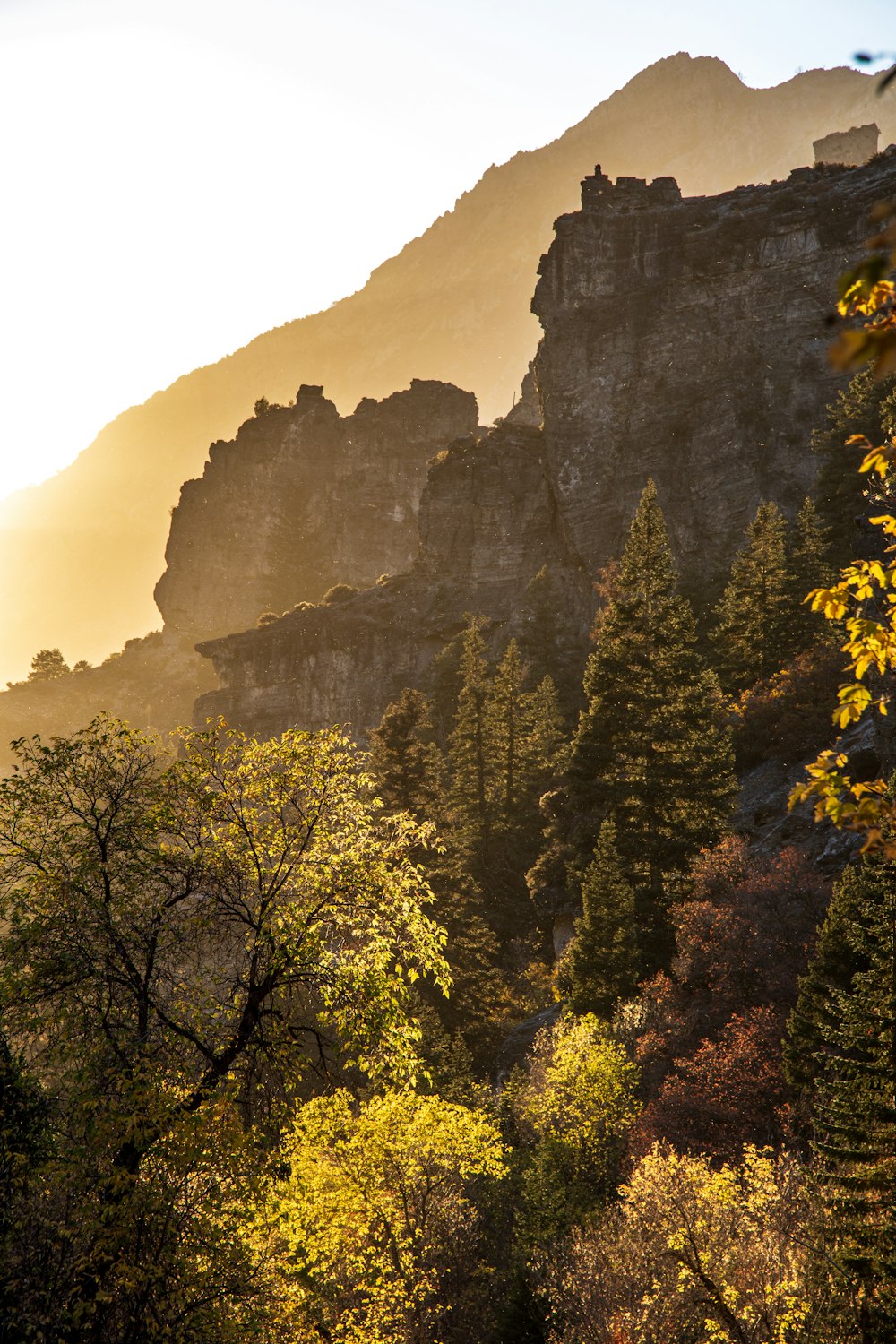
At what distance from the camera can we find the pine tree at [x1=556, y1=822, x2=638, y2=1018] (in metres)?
30.2

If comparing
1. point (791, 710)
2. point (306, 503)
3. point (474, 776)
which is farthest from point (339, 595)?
point (791, 710)

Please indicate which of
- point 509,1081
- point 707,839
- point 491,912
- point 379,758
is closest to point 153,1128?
point 509,1081

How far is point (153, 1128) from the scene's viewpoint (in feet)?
30.8

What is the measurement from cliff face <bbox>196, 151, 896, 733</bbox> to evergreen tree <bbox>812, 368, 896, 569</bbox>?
1303 centimetres

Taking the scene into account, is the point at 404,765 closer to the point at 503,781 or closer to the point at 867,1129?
the point at 503,781

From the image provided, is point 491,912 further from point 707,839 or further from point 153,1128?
point 153,1128

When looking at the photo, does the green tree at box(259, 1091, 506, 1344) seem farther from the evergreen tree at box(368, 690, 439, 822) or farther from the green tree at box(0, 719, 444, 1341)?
the evergreen tree at box(368, 690, 439, 822)

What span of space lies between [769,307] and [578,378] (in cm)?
1666

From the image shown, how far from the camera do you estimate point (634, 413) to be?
7806cm

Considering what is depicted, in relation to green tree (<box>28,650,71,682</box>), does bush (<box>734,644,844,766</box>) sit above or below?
below

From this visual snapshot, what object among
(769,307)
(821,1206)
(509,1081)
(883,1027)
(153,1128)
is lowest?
(509,1081)

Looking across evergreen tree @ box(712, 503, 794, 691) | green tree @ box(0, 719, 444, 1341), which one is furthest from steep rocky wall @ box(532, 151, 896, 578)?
green tree @ box(0, 719, 444, 1341)

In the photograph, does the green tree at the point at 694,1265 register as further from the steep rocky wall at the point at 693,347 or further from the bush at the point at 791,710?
the steep rocky wall at the point at 693,347

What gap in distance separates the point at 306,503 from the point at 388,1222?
11576 cm
